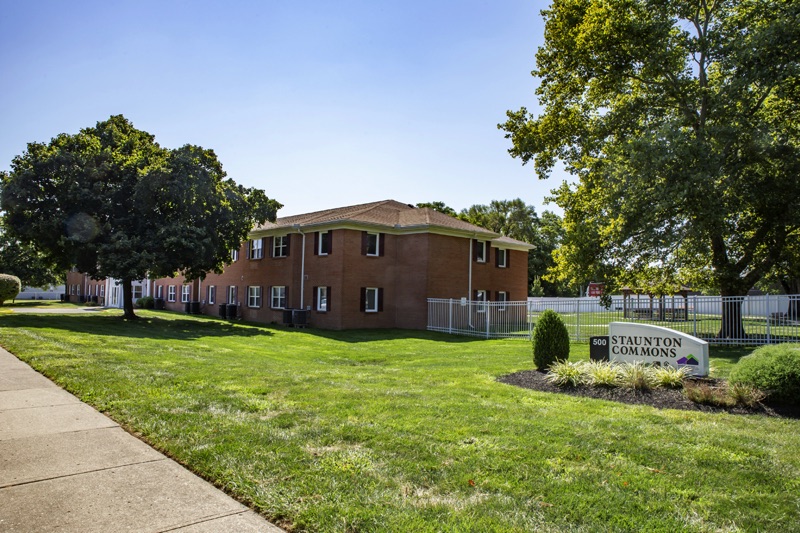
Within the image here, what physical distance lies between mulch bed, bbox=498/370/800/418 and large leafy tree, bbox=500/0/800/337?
33.7ft

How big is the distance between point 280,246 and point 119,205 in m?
9.19

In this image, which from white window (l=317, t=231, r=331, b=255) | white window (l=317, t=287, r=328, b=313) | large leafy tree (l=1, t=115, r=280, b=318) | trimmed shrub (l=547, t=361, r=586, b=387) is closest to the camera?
Answer: trimmed shrub (l=547, t=361, r=586, b=387)

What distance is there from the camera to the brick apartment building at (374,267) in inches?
1098

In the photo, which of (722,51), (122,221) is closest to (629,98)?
(722,51)

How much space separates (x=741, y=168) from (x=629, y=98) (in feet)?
17.9

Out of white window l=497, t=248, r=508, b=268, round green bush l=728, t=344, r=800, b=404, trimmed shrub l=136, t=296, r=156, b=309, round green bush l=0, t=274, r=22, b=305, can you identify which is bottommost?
trimmed shrub l=136, t=296, r=156, b=309

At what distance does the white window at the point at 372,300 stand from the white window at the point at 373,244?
77.6 inches

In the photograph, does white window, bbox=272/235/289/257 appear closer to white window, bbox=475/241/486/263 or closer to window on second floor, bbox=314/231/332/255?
window on second floor, bbox=314/231/332/255

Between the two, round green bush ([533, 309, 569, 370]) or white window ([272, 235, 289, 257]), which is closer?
round green bush ([533, 309, 569, 370])

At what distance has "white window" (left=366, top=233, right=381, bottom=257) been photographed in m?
28.8

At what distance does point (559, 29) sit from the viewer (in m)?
21.4

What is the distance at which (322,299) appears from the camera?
2870cm

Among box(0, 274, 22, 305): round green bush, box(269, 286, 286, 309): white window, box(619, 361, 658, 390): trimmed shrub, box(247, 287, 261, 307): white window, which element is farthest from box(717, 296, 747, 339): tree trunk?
box(0, 274, 22, 305): round green bush

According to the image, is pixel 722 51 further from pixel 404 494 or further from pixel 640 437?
pixel 404 494
